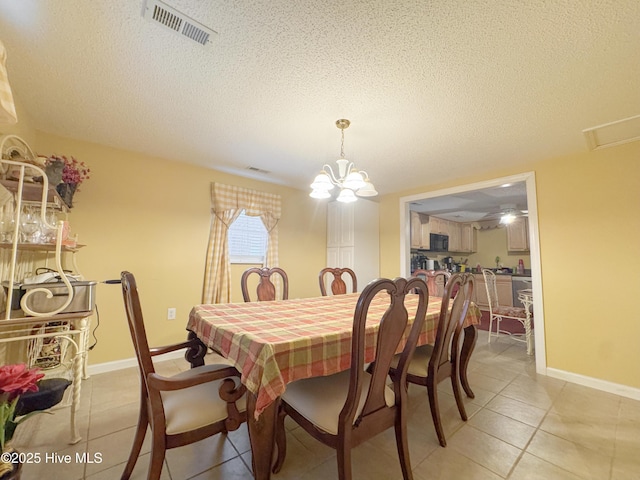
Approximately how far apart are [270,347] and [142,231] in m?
2.47

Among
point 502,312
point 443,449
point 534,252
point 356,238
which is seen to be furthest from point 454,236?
point 443,449

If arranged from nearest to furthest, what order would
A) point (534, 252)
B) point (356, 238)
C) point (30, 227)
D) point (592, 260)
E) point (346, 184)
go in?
point (30, 227) < point (346, 184) < point (592, 260) < point (534, 252) < point (356, 238)

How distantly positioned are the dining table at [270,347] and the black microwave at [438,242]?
14.8ft

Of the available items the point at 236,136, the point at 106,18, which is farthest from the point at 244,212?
the point at 106,18

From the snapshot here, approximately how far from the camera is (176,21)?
125 centimetres

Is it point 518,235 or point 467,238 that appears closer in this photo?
point 518,235

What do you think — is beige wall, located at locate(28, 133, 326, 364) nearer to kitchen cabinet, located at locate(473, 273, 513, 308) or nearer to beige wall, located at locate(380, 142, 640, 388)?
beige wall, located at locate(380, 142, 640, 388)

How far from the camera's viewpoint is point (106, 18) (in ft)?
4.08

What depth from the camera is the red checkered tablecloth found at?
101cm

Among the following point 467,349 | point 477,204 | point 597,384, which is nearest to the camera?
point 467,349

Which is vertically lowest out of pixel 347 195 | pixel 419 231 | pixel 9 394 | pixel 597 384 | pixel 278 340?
pixel 597 384

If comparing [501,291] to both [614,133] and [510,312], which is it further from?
[614,133]

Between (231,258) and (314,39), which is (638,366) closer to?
(314,39)

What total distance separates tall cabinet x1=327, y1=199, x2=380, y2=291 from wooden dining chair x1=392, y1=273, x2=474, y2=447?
209 cm
